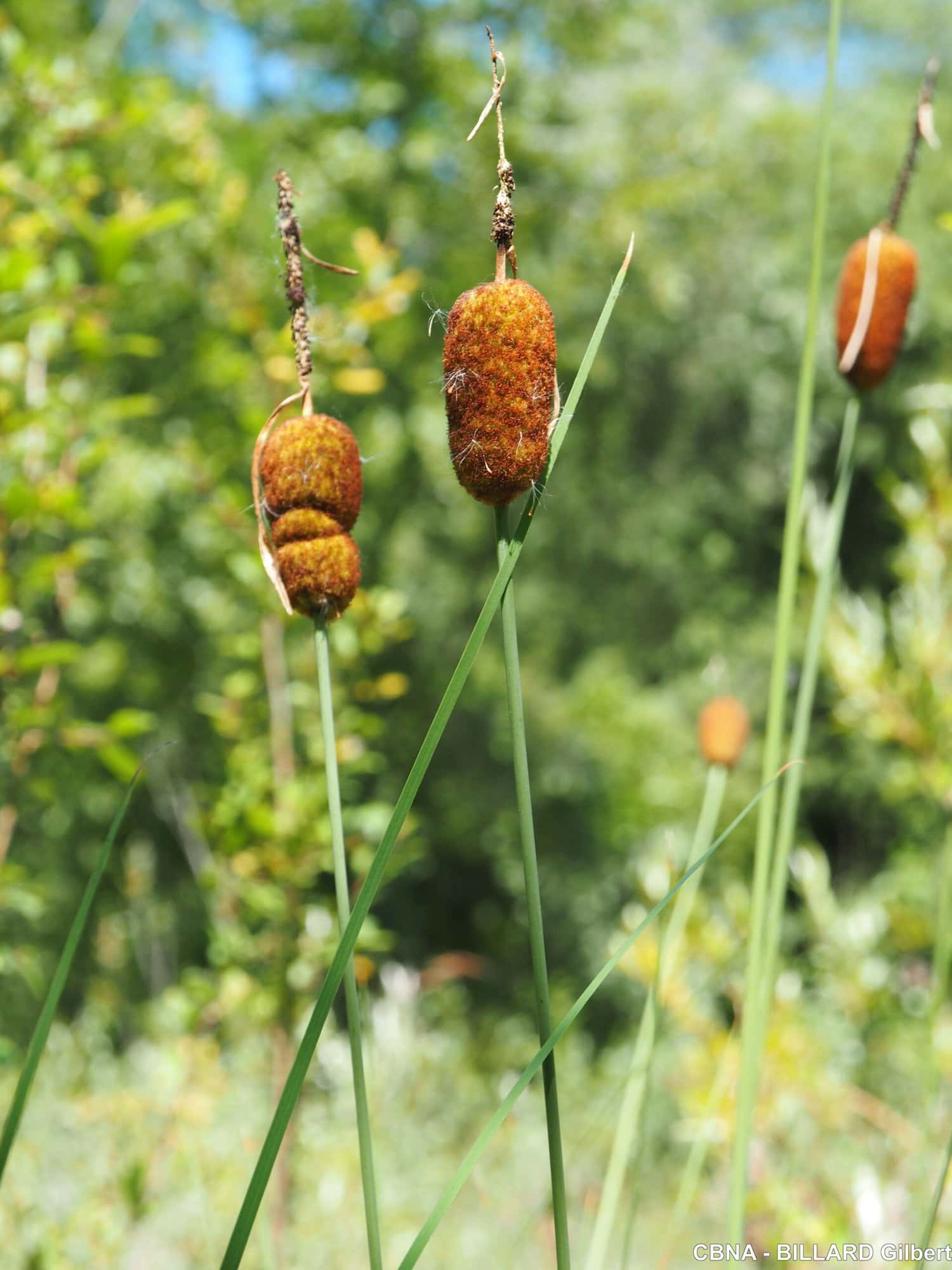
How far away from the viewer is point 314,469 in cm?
48

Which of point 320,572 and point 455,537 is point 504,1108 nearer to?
point 320,572

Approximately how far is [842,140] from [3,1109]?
5.41 m

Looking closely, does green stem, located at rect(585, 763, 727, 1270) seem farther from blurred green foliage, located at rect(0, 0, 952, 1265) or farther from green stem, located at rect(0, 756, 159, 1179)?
green stem, located at rect(0, 756, 159, 1179)

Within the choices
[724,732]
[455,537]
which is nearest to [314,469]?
[724,732]

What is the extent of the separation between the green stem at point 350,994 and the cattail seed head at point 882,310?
40 cm

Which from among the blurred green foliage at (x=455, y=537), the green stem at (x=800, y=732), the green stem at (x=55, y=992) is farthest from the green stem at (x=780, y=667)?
the green stem at (x=55, y=992)

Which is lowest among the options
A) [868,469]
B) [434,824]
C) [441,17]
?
[434,824]

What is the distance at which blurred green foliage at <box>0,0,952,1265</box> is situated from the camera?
4.55ft

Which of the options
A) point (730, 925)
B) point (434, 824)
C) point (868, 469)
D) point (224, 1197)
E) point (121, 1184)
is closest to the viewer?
point (121, 1184)

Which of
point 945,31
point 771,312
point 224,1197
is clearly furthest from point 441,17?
point 945,31

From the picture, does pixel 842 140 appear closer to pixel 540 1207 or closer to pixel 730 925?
pixel 730 925

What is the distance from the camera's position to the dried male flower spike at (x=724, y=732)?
0.80 m

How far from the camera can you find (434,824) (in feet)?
16.7

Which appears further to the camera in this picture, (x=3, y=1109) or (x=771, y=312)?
(x=771, y=312)
